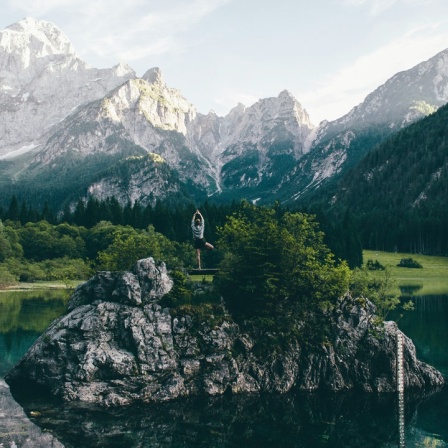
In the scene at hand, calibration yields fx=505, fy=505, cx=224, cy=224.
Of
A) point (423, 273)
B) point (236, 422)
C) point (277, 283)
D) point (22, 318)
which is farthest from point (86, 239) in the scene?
point (236, 422)

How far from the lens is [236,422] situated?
131ft

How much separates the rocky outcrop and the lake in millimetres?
1722

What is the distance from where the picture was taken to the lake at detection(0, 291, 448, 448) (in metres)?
35.8

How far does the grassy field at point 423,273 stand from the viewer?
13475cm

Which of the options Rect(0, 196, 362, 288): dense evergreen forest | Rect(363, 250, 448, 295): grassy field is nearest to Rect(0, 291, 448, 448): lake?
Rect(0, 196, 362, 288): dense evergreen forest

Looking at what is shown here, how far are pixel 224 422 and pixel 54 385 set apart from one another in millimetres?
15760

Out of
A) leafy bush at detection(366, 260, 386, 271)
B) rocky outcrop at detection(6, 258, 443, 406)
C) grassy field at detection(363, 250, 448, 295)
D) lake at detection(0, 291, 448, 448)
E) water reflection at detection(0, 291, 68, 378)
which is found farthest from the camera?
leafy bush at detection(366, 260, 386, 271)

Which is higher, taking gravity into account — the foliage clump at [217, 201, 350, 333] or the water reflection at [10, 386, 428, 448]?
the foliage clump at [217, 201, 350, 333]

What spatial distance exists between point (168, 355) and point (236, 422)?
9347 mm

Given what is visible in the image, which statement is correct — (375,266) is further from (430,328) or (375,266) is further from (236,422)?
(236,422)

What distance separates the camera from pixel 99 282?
50688 mm

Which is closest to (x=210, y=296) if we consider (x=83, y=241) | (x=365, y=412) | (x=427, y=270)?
(x=365, y=412)

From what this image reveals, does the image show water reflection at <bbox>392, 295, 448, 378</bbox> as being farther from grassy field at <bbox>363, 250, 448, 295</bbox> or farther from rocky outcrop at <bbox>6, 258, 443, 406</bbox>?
grassy field at <bbox>363, 250, 448, 295</bbox>

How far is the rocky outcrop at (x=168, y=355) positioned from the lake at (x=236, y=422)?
172 cm
